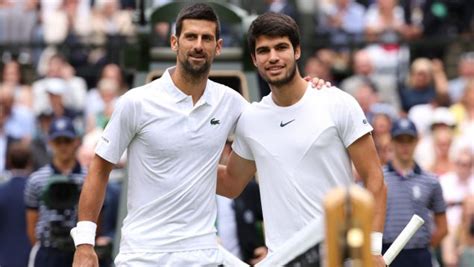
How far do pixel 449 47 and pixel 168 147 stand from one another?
1146cm

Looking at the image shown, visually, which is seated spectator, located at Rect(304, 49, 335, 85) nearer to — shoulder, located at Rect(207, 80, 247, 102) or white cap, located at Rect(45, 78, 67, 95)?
white cap, located at Rect(45, 78, 67, 95)

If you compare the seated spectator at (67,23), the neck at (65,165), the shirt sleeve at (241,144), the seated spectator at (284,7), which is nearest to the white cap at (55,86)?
the seated spectator at (67,23)

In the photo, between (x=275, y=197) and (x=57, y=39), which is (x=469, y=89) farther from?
(x=275, y=197)

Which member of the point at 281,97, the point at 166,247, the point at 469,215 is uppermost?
the point at 281,97

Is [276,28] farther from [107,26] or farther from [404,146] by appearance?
[107,26]

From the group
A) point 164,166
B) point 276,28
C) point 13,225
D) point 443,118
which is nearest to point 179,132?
point 164,166

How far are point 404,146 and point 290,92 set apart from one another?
12.0 ft

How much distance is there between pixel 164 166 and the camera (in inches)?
358

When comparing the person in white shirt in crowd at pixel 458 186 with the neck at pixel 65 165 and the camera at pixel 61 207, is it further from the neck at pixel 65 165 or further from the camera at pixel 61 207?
the camera at pixel 61 207

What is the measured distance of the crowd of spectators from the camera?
17609 mm

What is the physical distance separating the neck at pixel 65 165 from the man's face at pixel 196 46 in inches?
166

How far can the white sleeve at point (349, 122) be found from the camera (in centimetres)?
Result: 895

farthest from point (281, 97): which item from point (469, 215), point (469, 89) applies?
point (469, 89)

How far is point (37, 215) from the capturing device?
13109 millimetres
